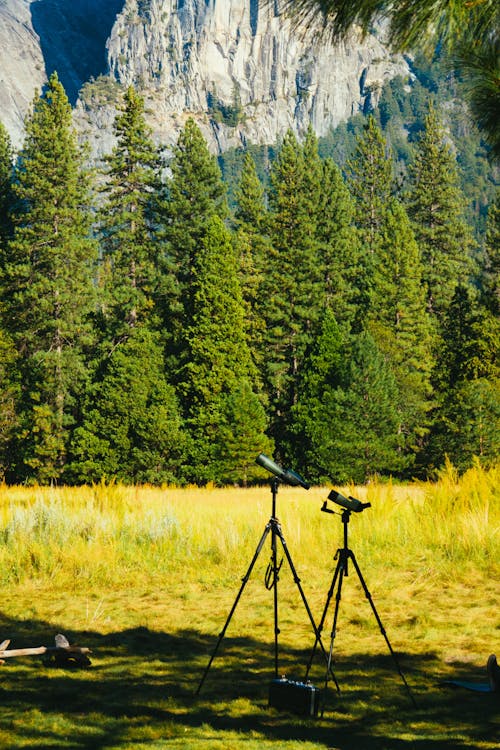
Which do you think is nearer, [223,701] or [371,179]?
[223,701]

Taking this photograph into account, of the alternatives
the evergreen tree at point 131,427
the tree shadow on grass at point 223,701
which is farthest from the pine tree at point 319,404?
the tree shadow on grass at point 223,701

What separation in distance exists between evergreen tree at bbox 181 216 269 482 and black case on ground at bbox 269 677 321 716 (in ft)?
99.9

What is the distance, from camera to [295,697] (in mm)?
5043

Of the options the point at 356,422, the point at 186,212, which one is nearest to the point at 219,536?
the point at 356,422

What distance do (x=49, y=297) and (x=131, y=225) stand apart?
21.3 feet

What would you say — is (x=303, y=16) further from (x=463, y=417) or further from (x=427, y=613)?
(x=463, y=417)

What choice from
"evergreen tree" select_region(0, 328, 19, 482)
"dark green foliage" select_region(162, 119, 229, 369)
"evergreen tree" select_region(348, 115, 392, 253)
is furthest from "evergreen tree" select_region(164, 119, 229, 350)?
"evergreen tree" select_region(348, 115, 392, 253)

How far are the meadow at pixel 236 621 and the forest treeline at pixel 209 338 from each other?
2347 centimetres

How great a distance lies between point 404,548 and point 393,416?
26.2m

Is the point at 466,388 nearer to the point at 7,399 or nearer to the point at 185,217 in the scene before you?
the point at 185,217

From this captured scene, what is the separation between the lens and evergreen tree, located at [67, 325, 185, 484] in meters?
35.9

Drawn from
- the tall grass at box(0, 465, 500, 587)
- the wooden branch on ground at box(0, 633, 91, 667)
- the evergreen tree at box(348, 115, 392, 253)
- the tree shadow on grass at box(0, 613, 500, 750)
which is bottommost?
the tree shadow on grass at box(0, 613, 500, 750)

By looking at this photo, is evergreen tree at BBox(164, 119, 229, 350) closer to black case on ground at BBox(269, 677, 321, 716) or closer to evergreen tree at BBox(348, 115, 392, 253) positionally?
evergreen tree at BBox(348, 115, 392, 253)

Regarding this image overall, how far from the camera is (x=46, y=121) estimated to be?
39.6 metres
